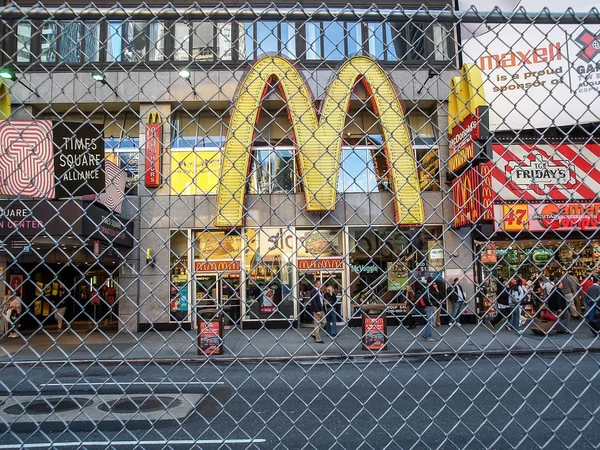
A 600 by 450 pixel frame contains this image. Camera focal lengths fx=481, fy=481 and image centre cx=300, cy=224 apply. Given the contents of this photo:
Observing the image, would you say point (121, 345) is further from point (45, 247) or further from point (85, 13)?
point (85, 13)

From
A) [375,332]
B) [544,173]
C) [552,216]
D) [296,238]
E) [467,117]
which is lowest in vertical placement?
[375,332]

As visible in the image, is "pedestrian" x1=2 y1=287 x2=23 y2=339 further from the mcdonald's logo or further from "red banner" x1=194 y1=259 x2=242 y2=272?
the mcdonald's logo

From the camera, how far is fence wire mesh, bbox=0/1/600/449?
8.52 feet

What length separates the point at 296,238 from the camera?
9.31ft

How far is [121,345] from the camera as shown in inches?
549

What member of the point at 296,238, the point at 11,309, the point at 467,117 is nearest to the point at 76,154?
the point at 296,238

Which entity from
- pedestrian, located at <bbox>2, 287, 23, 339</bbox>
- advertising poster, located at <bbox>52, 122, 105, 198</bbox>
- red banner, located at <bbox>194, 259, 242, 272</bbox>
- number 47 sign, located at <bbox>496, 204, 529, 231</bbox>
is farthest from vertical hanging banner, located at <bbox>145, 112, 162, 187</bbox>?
number 47 sign, located at <bbox>496, 204, 529, 231</bbox>

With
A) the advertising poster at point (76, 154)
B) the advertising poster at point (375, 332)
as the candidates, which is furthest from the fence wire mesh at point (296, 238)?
the advertising poster at point (375, 332)

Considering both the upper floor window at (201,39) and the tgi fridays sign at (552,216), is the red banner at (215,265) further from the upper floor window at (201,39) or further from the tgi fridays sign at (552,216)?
the tgi fridays sign at (552,216)

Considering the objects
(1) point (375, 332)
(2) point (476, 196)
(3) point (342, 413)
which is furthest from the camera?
(2) point (476, 196)

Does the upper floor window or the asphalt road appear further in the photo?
the asphalt road

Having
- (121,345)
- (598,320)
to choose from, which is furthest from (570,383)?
(121,345)

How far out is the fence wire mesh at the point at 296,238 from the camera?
2596 millimetres

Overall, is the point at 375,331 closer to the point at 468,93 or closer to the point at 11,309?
the point at 468,93
